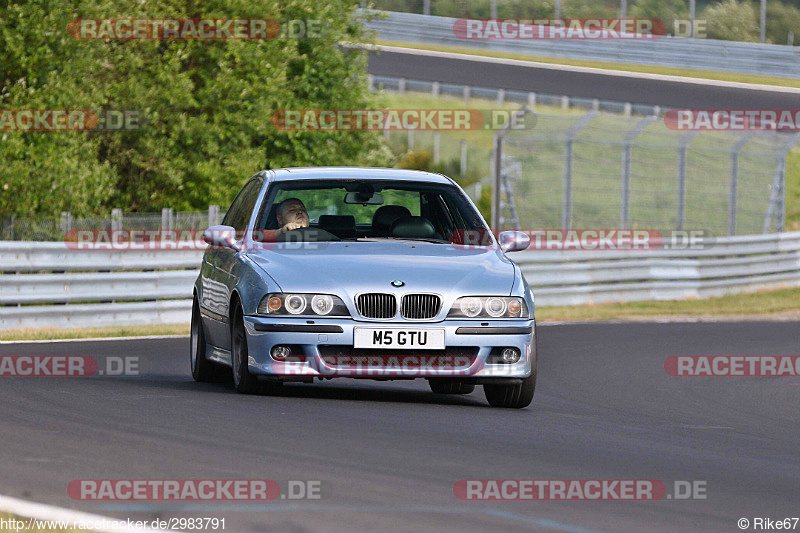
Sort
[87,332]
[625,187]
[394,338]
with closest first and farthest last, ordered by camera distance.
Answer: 1. [394,338]
2. [87,332]
3. [625,187]

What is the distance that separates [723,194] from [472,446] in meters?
30.8

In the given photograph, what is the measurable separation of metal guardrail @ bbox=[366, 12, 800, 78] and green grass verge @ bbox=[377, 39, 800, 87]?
18 cm

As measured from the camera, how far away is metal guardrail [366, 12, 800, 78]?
4597cm

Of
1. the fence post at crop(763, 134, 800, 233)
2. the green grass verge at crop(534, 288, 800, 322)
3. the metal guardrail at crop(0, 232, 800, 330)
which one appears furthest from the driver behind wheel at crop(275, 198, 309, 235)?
the fence post at crop(763, 134, 800, 233)

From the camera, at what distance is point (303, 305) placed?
31.9 feet

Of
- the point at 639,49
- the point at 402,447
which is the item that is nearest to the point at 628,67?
the point at 639,49

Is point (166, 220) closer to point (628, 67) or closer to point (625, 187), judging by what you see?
point (625, 187)

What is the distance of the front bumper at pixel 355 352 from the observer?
9.63 metres

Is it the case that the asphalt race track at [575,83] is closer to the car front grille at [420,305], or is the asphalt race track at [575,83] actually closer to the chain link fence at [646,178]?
the chain link fence at [646,178]

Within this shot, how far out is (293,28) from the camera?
1179 inches

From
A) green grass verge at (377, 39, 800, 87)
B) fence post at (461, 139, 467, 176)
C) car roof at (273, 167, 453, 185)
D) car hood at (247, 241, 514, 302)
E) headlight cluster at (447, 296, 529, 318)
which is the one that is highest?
car roof at (273, 167, 453, 185)

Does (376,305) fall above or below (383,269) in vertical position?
below

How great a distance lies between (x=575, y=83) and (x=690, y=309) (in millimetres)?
23115

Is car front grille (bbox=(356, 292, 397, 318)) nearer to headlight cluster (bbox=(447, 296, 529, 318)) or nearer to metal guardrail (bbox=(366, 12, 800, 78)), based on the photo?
headlight cluster (bbox=(447, 296, 529, 318))
